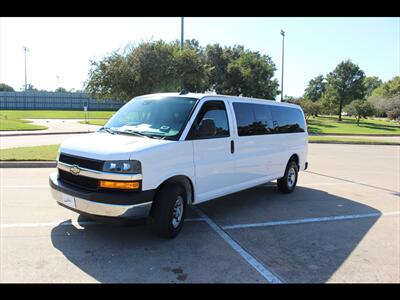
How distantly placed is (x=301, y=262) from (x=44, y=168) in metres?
9.12

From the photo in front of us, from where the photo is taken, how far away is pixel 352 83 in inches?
2712

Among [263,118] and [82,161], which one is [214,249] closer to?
[82,161]

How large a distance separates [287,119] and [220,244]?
4326 millimetres

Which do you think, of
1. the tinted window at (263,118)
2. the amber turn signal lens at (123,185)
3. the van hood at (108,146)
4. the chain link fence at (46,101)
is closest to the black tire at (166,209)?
the amber turn signal lens at (123,185)

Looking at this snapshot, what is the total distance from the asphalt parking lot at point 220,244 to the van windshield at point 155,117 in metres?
1.54

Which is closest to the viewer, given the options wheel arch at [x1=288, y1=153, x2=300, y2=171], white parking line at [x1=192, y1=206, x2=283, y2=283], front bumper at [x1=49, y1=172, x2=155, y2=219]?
white parking line at [x1=192, y1=206, x2=283, y2=283]

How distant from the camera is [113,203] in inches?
180

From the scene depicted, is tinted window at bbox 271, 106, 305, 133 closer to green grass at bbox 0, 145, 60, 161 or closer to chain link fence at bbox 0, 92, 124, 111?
green grass at bbox 0, 145, 60, 161

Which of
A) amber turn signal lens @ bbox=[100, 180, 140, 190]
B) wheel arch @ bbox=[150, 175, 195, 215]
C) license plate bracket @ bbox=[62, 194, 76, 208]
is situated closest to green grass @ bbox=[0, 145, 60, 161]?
license plate bracket @ bbox=[62, 194, 76, 208]

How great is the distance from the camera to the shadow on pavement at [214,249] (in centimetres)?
413

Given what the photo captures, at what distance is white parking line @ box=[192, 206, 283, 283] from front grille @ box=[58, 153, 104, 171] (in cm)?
212

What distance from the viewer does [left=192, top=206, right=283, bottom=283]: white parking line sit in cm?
410

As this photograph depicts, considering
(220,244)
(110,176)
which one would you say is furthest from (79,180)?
(220,244)
